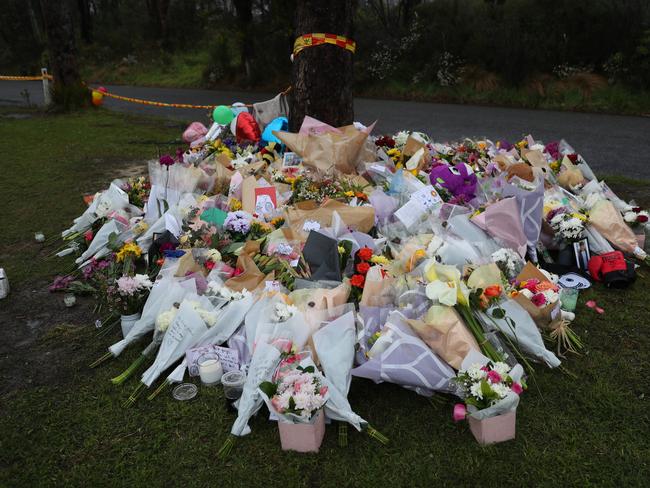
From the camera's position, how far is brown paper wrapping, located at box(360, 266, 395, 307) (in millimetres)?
3092

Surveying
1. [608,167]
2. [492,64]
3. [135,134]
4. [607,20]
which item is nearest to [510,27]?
[492,64]

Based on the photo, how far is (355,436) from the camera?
2.51 m

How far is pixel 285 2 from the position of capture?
15.8 m

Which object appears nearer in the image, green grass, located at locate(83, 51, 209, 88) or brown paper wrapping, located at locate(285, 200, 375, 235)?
brown paper wrapping, located at locate(285, 200, 375, 235)

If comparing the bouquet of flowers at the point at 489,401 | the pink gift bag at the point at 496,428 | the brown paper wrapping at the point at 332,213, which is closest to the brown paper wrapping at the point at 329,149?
the brown paper wrapping at the point at 332,213

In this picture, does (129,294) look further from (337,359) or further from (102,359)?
(337,359)

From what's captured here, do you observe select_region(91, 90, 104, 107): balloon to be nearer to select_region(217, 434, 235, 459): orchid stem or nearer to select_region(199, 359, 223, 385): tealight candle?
select_region(199, 359, 223, 385): tealight candle

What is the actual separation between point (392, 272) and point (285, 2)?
14.4 metres

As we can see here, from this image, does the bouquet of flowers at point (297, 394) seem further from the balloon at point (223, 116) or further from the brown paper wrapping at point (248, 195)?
the balloon at point (223, 116)

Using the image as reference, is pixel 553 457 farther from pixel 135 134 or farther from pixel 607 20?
pixel 607 20

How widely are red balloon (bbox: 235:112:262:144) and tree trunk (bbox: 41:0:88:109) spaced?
350 inches

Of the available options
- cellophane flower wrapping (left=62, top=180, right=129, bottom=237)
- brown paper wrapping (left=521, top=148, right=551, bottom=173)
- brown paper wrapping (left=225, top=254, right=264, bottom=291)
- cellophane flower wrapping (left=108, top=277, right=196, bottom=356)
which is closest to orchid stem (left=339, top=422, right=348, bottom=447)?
brown paper wrapping (left=225, top=254, right=264, bottom=291)

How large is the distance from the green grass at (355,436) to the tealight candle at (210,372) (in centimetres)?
8

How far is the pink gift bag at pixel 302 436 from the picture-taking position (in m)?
2.39
